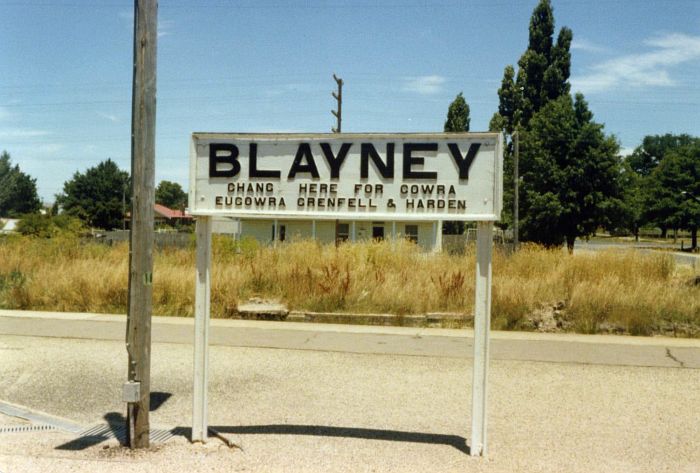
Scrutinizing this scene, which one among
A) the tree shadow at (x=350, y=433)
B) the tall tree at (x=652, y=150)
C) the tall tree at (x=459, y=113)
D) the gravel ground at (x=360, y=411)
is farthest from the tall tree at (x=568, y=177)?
the tall tree at (x=652, y=150)

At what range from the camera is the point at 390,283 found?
13.8m

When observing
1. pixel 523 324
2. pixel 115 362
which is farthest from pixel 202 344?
pixel 523 324

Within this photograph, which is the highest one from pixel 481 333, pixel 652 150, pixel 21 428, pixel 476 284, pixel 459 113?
pixel 652 150

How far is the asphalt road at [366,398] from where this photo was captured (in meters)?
5.18

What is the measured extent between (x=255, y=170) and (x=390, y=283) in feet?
27.9

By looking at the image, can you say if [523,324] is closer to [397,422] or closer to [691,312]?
[691,312]

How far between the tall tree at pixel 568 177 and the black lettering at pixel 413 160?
3229cm

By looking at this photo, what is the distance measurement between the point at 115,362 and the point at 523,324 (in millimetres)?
6797

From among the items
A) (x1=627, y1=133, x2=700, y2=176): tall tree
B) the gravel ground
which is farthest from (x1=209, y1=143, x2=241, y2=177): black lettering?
(x1=627, y1=133, x2=700, y2=176): tall tree

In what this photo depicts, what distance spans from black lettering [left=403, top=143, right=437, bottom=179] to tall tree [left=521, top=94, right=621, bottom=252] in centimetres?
3229

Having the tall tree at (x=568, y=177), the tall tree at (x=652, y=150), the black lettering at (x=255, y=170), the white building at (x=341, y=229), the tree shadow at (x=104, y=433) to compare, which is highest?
the tall tree at (x=652, y=150)

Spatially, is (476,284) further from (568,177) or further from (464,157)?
(568,177)

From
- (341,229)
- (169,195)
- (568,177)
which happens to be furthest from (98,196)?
(169,195)

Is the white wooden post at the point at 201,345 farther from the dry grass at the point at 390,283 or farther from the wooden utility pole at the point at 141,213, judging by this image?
the dry grass at the point at 390,283
